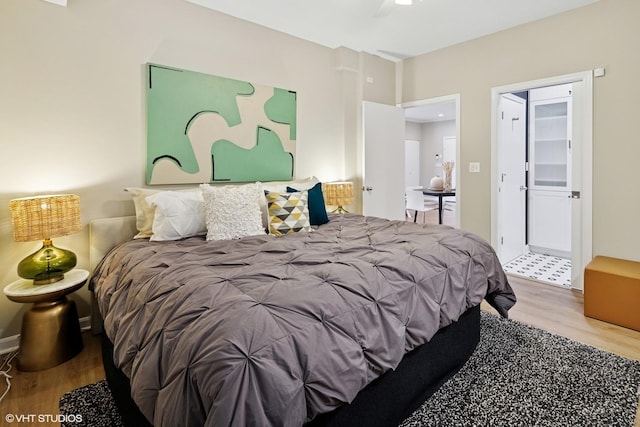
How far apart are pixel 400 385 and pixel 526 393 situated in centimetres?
78

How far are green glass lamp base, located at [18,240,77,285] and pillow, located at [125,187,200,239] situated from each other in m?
0.45

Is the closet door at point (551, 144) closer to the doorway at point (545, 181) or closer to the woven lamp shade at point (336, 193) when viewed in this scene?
the doorway at point (545, 181)

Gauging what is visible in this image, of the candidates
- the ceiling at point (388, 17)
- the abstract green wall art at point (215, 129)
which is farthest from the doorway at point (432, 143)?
the abstract green wall art at point (215, 129)

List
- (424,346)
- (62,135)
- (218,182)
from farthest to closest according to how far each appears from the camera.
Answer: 1. (218,182)
2. (62,135)
3. (424,346)

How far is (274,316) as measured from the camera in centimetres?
115

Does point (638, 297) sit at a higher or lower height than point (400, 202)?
lower

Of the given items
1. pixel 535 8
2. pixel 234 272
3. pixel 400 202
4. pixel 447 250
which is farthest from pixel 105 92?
pixel 535 8

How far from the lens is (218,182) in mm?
3238

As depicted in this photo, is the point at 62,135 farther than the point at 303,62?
No

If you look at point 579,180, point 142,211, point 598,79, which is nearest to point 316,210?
point 142,211

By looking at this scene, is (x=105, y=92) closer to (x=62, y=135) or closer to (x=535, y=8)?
(x=62, y=135)

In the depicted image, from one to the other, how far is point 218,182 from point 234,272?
1.85 metres

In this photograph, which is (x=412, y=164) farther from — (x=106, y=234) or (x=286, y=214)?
(x=106, y=234)

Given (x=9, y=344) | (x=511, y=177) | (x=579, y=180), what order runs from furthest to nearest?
(x=511, y=177), (x=579, y=180), (x=9, y=344)
